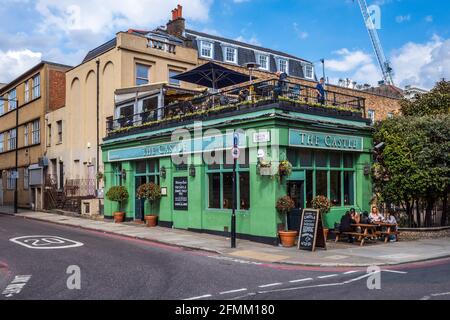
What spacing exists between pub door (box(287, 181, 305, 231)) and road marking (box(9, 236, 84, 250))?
22.7 feet

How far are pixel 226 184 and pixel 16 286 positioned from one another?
958cm

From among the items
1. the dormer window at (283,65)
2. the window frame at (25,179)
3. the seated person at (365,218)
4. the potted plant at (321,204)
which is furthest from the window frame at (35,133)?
the seated person at (365,218)

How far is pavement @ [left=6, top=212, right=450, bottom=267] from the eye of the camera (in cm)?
1264

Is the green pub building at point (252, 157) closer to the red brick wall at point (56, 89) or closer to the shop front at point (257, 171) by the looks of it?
the shop front at point (257, 171)

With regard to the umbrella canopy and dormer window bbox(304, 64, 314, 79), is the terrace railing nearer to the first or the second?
the umbrella canopy

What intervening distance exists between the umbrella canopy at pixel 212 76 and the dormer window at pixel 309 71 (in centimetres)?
2259

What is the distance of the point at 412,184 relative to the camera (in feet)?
59.0

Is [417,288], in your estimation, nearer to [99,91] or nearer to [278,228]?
[278,228]

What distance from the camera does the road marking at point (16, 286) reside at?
347 inches

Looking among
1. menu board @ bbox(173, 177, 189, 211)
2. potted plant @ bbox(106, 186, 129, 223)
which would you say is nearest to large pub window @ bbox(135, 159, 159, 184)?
potted plant @ bbox(106, 186, 129, 223)

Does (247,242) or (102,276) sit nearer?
(102,276)

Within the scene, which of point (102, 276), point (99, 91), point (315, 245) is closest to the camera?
point (102, 276)
